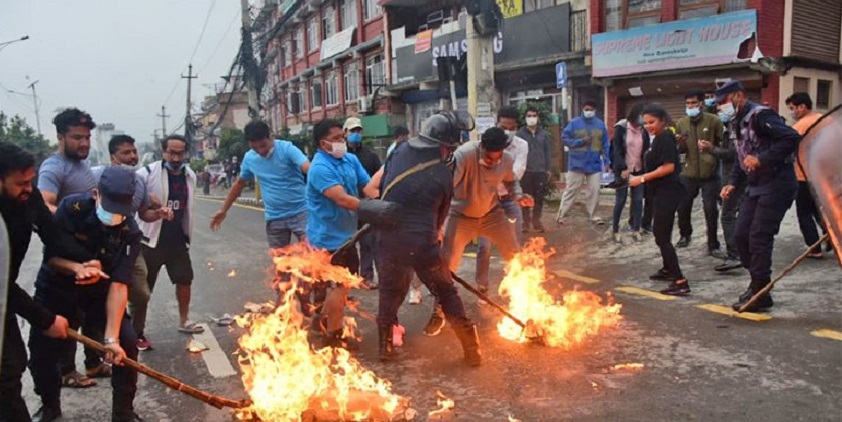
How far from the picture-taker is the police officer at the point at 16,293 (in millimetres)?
3049

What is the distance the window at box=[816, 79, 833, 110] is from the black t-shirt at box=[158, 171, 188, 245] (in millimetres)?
14897

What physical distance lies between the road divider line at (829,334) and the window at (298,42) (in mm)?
35895

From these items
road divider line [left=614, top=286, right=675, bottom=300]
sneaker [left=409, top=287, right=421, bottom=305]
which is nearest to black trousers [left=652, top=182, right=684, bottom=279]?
road divider line [left=614, top=286, right=675, bottom=300]

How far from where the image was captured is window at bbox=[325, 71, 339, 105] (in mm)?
32719

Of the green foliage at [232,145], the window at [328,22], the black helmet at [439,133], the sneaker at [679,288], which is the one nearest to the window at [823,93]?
the sneaker at [679,288]

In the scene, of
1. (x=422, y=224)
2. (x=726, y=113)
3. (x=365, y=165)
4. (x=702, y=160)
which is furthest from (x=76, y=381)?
(x=726, y=113)

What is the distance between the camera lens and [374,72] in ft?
92.2

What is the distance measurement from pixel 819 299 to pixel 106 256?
567 cm

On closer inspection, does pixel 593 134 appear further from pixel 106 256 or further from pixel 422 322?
pixel 106 256

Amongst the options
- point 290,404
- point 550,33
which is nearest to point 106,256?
point 290,404

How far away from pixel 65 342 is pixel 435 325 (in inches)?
108

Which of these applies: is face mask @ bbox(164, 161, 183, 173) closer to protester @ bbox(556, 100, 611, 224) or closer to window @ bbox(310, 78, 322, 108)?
protester @ bbox(556, 100, 611, 224)

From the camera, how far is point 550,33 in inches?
683

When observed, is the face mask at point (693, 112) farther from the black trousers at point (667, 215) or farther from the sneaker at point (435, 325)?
the sneaker at point (435, 325)
